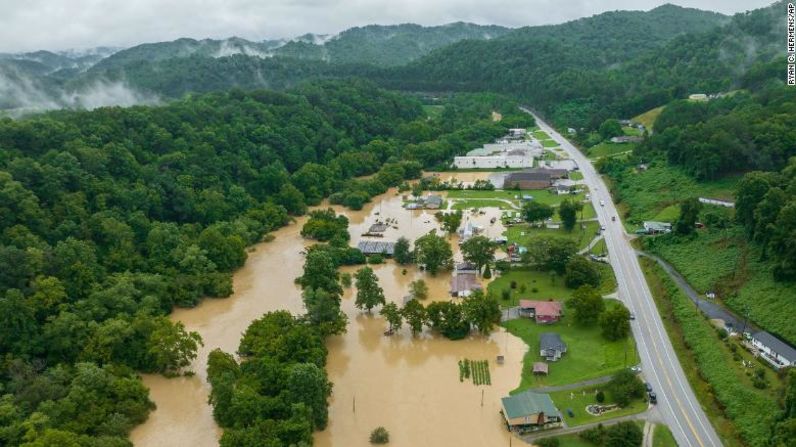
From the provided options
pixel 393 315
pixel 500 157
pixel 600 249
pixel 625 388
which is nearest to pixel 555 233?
pixel 600 249

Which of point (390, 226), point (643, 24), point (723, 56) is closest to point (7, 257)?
point (390, 226)

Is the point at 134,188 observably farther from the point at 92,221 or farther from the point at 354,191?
the point at 354,191

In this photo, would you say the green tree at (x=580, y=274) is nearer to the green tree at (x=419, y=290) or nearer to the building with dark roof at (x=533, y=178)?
the green tree at (x=419, y=290)

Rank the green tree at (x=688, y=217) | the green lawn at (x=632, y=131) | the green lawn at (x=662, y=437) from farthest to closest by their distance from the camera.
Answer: the green lawn at (x=632, y=131), the green tree at (x=688, y=217), the green lawn at (x=662, y=437)

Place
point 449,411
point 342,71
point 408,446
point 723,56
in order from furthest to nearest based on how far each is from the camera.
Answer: point 342,71 → point 723,56 → point 449,411 → point 408,446

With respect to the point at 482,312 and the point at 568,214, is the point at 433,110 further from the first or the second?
the point at 482,312

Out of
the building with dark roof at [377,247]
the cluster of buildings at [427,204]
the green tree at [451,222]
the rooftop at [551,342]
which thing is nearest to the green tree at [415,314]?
the rooftop at [551,342]

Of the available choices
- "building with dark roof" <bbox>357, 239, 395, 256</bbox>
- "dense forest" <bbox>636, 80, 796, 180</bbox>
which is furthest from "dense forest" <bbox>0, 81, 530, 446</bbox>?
"dense forest" <bbox>636, 80, 796, 180</bbox>

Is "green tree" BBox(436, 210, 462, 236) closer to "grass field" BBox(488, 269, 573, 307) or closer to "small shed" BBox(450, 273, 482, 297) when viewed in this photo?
"small shed" BBox(450, 273, 482, 297)
